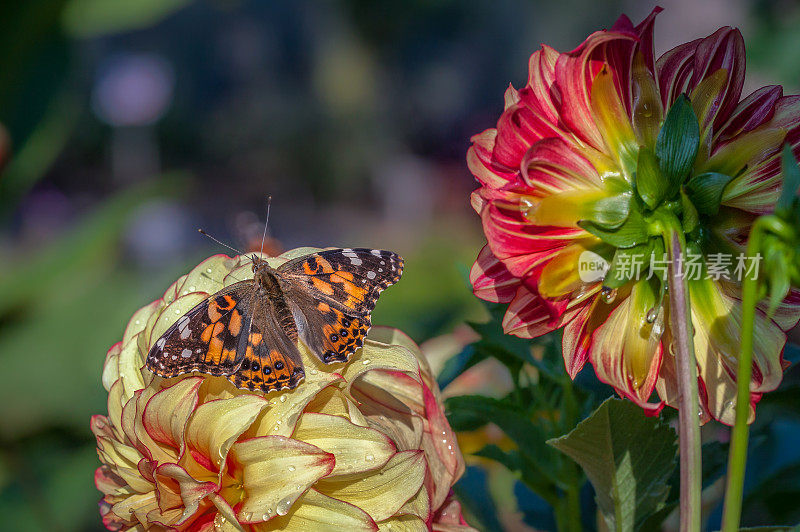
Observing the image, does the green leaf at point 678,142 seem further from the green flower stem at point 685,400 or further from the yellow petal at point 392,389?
the yellow petal at point 392,389

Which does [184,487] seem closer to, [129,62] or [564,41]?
[129,62]

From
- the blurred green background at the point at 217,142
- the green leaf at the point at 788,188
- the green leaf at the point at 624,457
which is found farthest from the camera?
the blurred green background at the point at 217,142

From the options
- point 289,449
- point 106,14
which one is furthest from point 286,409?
point 106,14

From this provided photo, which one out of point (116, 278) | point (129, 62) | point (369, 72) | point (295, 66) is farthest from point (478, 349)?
point (295, 66)

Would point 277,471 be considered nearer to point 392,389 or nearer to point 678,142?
point 392,389

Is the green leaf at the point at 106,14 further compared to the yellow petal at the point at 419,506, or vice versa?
the green leaf at the point at 106,14

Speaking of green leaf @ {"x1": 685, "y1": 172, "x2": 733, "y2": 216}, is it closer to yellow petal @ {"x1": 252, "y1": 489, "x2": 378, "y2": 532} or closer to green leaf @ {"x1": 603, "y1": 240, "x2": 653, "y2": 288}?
green leaf @ {"x1": 603, "y1": 240, "x2": 653, "y2": 288}

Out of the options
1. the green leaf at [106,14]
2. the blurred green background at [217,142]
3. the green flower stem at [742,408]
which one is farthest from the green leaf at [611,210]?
the green leaf at [106,14]
